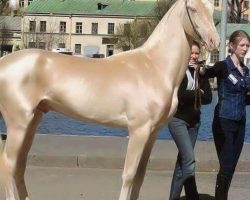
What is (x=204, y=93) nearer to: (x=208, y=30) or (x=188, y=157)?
(x=188, y=157)

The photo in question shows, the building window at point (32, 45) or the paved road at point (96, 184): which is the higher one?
the paved road at point (96, 184)

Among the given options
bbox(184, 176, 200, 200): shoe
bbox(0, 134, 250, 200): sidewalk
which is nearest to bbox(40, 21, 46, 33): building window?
bbox(0, 134, 250, 200): sidewalk

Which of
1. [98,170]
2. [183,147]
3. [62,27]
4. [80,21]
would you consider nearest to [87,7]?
[80,21]

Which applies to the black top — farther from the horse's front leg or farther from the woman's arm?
the horse's front leg

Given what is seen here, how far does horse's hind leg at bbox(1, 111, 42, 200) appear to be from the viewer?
13.9 feet

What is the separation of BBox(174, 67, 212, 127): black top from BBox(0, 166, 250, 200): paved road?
1.46m

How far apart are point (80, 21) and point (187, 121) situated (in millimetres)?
95726

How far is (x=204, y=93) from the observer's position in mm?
6797

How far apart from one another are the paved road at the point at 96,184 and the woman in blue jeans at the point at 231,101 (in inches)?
60.2

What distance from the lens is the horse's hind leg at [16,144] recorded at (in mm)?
4234

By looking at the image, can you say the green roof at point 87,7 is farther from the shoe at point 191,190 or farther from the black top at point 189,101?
the black top at point 189,101

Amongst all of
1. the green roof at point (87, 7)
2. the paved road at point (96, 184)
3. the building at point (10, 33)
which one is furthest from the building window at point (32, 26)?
the paved road at point (96, 184)

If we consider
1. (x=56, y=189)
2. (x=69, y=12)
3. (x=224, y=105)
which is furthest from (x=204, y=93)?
(x=69, y=12)

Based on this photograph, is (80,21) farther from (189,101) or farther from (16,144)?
(16,144)
